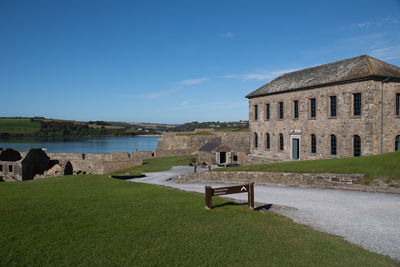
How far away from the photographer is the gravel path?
791 cm

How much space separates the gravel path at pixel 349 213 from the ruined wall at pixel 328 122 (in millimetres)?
13463

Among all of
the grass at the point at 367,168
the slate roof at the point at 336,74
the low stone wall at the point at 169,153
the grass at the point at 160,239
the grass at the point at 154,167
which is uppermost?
the slate roof at the point at 336,74

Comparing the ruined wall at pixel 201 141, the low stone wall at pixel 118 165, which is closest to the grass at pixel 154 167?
the low stone wall at pixel 118 165

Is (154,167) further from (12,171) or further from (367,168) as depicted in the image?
(367,168)

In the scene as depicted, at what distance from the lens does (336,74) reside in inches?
1126

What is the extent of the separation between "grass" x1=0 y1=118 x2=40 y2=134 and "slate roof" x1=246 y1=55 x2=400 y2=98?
15653cm

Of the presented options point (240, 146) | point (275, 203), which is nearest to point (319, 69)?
point (240, 146)

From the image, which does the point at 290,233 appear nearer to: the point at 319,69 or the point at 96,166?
the point at 319,69

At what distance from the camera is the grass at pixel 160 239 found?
5.83 m

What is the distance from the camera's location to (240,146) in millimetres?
45156

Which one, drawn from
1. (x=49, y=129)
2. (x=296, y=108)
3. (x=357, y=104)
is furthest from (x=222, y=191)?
Result: (x=49, y=129)

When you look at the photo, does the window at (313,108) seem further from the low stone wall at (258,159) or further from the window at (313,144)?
the low stone wall at (258,159)

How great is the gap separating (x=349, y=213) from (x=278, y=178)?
7.55 meters

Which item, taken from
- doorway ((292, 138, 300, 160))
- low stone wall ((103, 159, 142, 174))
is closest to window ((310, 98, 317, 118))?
doorway ((292, 138, 300, 160))
